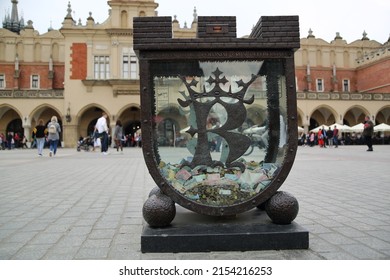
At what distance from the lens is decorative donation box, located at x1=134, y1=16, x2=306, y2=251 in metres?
2.56

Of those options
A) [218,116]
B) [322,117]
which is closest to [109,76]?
[322,117]

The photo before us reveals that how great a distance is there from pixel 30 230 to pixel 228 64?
2.32m

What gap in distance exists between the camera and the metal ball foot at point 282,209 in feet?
8.40

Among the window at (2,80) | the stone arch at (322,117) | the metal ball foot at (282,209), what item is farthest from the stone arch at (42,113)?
the metal ball foot at (282,209)

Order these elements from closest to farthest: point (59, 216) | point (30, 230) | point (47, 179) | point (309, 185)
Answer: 1. point (30, 230)
2. point (59, 216)
3. point (309, 185)
4. point (47, 179)

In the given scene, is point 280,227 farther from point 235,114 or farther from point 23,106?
point 23,106

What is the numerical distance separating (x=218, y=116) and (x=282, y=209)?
2.95 ft

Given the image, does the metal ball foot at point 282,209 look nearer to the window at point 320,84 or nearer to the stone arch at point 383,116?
the stone arch at point 383,116

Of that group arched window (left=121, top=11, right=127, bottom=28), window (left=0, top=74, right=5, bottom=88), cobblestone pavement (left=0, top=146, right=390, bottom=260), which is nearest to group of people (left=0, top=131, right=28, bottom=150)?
window (left=0, top=74, right=5, bottom=88)

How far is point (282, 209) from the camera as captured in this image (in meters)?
2.55

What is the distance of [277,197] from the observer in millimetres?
2617

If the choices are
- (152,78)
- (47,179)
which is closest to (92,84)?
(47,179)

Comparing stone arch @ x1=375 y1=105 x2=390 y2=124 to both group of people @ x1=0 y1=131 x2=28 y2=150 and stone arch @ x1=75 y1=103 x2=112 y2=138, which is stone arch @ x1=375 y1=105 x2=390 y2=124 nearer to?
stone arch @ x1=75 y1=103 x2=112 y2=138

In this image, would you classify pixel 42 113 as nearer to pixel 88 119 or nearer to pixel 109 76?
pixel 88 119
